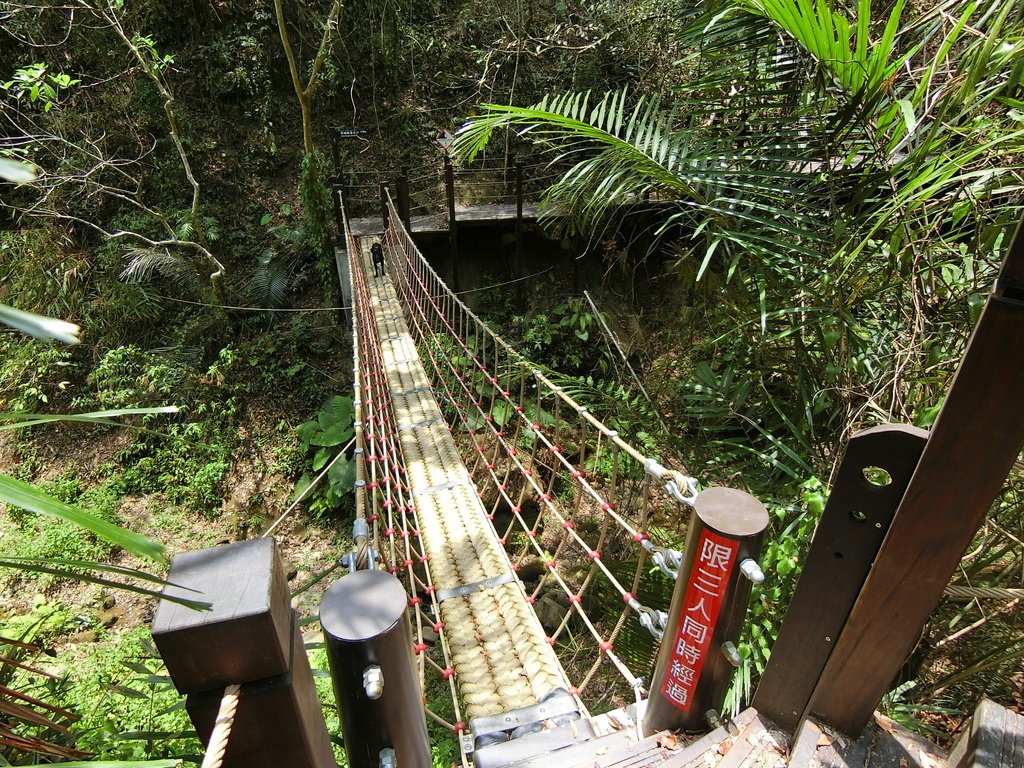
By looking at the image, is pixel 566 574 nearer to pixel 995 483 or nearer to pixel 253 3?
pixel 995 483

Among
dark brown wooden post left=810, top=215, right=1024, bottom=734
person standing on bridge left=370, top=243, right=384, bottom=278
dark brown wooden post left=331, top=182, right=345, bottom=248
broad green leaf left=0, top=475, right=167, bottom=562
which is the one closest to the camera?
broad green leaf left=0, top=475, right=167, bottom=562

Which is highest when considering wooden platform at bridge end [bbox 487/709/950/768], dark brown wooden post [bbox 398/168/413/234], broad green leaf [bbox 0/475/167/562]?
dark brown wooden post [bbox 398/168/413/234]

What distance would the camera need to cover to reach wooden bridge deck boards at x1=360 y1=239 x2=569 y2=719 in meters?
1.26

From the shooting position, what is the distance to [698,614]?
68cm

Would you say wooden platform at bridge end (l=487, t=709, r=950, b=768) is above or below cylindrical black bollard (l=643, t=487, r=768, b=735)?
below

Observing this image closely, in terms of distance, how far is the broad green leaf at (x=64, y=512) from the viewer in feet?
0.94

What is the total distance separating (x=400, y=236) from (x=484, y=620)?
3445mm

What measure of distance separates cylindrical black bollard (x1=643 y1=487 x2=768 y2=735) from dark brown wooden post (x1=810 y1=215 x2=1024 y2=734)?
4.5 inches

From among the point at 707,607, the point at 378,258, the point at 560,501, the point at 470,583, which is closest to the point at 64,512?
the point at 707,607

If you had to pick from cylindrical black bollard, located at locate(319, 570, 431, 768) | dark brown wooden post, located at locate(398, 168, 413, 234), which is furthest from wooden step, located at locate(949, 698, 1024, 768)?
dark brown wooden post, located at locate(398, 168, 413, 234)

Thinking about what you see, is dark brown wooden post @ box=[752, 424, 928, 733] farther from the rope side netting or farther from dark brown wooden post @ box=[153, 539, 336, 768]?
dark brown wooden post @ box=[153, 539, 336, 768]

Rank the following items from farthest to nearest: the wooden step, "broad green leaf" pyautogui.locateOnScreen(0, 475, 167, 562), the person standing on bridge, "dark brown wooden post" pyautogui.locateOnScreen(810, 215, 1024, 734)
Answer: the person standing on bridge
the wooden step
"dark brown wooden post" pyautogui.locateOnScreen(810, 215, 1024, 734)
"broad green leaf" pyautogui.locateOnScreen(0, 475, 167, 562)

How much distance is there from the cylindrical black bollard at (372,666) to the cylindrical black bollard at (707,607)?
348 millimetres

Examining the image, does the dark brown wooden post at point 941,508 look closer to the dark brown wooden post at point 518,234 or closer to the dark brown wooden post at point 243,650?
the dark brown wooden post at point 243,650
